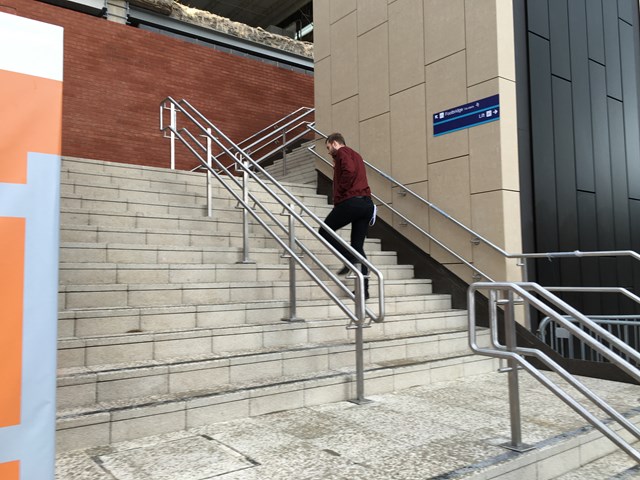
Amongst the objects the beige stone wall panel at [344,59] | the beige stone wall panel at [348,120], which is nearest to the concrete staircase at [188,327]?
the beige stone wall panel at [348,120]

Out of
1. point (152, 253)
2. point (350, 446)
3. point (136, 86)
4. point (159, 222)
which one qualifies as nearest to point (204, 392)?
point (350, 446)

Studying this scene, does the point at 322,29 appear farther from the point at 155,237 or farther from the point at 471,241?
the point at 155,237

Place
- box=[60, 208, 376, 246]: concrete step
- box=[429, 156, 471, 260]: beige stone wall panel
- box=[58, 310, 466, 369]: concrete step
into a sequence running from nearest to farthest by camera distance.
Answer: box=[58, 310, 466, 369]: concrete step, box=[60, 208, 376, 246]: concrete step, box=[429, 156, 471, 260]: beige stone wall panel

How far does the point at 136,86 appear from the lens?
955 centimetres

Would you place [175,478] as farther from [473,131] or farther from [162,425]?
[473,131]

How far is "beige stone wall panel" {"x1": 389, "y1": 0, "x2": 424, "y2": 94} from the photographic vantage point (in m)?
6.55

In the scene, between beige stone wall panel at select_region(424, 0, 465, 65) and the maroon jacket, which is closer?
the maroon jacket

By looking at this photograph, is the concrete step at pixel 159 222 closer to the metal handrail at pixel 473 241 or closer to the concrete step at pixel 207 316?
the concrete step at pixel 207 316

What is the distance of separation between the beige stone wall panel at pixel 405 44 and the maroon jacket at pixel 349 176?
2146 millimetres

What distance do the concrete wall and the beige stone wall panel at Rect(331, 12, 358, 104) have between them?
1cm

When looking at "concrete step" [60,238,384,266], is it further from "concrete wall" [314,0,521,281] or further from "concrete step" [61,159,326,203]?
"concrete wall" [314,0,521,281]

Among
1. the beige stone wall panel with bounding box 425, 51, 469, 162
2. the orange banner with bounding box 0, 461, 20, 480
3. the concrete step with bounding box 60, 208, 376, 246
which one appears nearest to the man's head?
the concrete step with bounding box 60, 208, 376, 246

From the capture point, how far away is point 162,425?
298 cm

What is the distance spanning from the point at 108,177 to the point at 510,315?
4.39m
